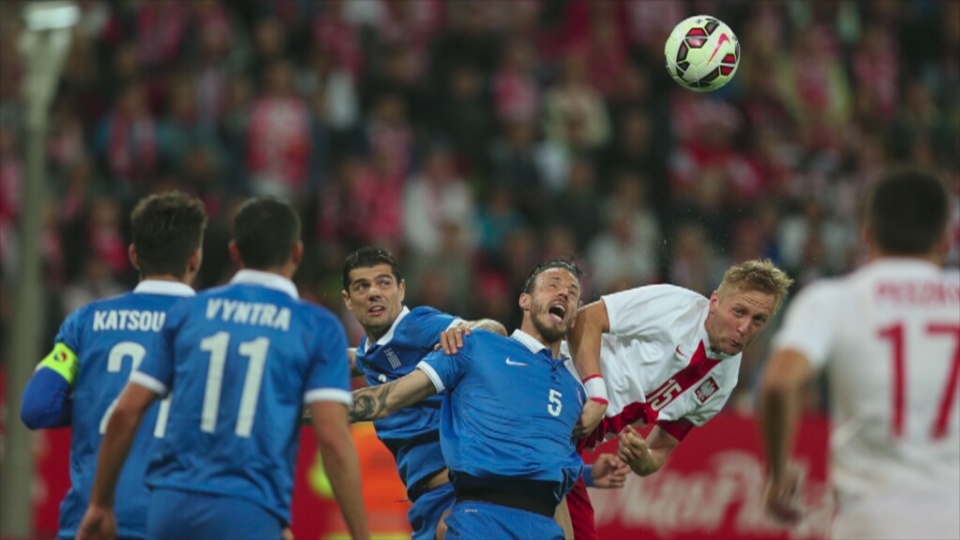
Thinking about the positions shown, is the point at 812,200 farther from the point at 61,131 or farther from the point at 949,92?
the point at 61,131

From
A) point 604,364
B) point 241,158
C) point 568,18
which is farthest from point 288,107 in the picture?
point 604,364

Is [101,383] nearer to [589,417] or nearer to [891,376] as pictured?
[589,417]

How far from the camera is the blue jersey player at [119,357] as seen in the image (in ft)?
21.6

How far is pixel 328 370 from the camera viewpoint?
19.5 feet

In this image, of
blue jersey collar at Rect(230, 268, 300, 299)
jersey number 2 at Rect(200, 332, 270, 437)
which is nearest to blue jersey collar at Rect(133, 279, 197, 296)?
blue jersey collar at Rect(230, 268, 300, 299)

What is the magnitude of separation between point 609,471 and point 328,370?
7.46ft

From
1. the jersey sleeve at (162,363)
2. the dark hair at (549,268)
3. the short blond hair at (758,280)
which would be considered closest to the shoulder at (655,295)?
the short blond hair at (758,280)

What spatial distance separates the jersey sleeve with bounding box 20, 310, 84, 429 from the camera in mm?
6684

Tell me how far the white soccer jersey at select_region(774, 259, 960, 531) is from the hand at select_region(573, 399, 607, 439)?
2.14 m

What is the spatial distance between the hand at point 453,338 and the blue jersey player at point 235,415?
131 centimetres

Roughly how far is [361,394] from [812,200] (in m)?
11.4

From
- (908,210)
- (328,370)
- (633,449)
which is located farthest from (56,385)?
(908,210)

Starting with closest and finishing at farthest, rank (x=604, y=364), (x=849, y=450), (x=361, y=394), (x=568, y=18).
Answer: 1. (x=849, y=450)
2. (x=361, y=394)
3. (x=604, y=364)
4. (x=568, y=18)

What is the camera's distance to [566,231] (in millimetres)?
15664
